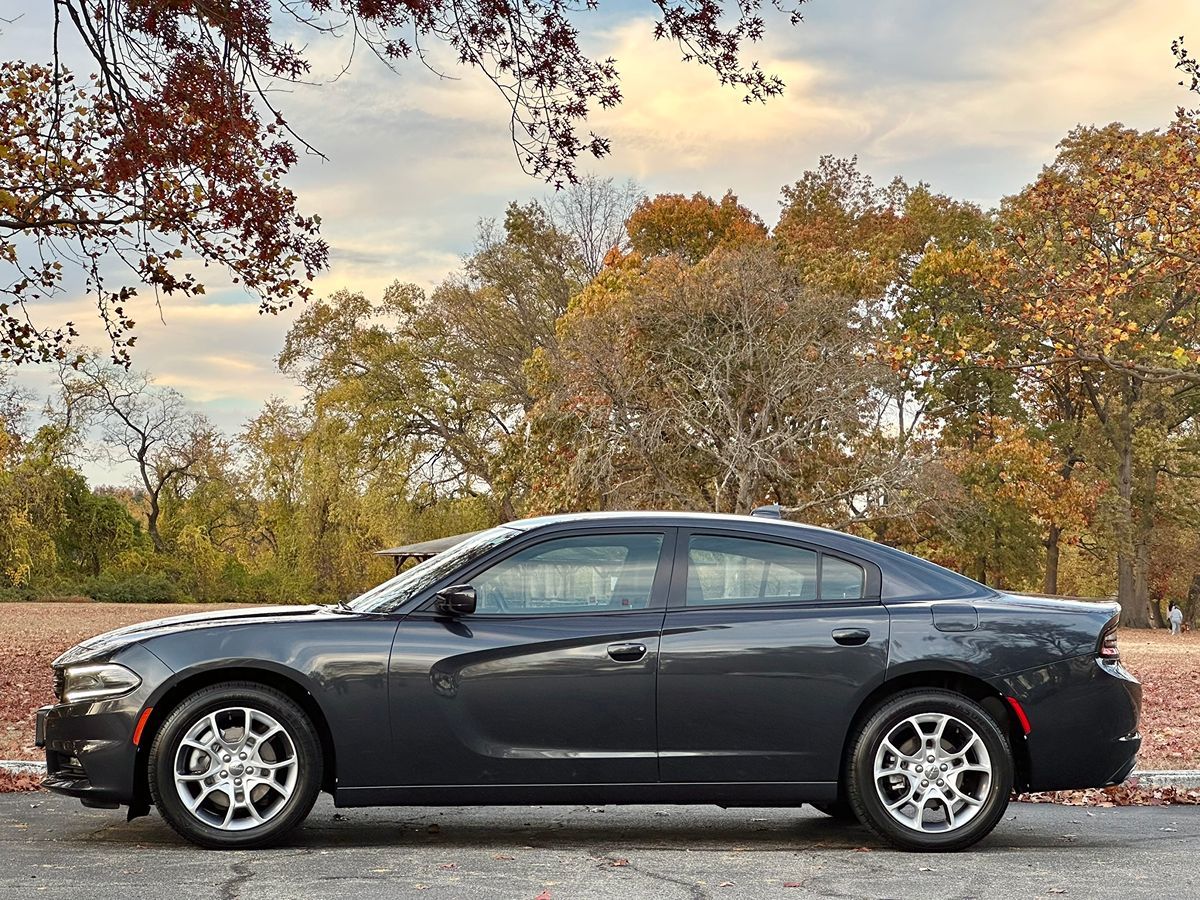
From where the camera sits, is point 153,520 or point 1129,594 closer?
point 1129,594

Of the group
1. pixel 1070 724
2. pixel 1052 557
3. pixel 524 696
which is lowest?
pixel 1070 724

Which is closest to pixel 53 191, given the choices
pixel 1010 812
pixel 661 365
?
pixel 1010 812

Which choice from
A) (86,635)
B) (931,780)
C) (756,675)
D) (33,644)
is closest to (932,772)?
(931,780)

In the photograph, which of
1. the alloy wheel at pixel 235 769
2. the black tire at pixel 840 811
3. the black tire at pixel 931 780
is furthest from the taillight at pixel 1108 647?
the alloy wheel at pixel 235 769

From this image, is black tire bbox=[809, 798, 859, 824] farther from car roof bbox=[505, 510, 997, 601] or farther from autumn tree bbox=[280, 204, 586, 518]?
autumn tree bbox=[280, 204, 586, 518]

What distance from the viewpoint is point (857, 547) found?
7.34 meters

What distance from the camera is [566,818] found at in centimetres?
816

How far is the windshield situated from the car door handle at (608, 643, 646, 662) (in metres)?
0.76

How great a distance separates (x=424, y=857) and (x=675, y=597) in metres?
1.68

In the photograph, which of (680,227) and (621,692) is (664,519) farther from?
(680,227)

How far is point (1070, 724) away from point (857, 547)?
1.32 m

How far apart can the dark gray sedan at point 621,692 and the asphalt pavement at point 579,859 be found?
0.27 metres

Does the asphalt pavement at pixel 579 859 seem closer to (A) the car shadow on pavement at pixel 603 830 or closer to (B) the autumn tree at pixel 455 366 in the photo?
(A) the car shadow on pavement at pixel 603 830

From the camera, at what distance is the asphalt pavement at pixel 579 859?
19.4 feet
